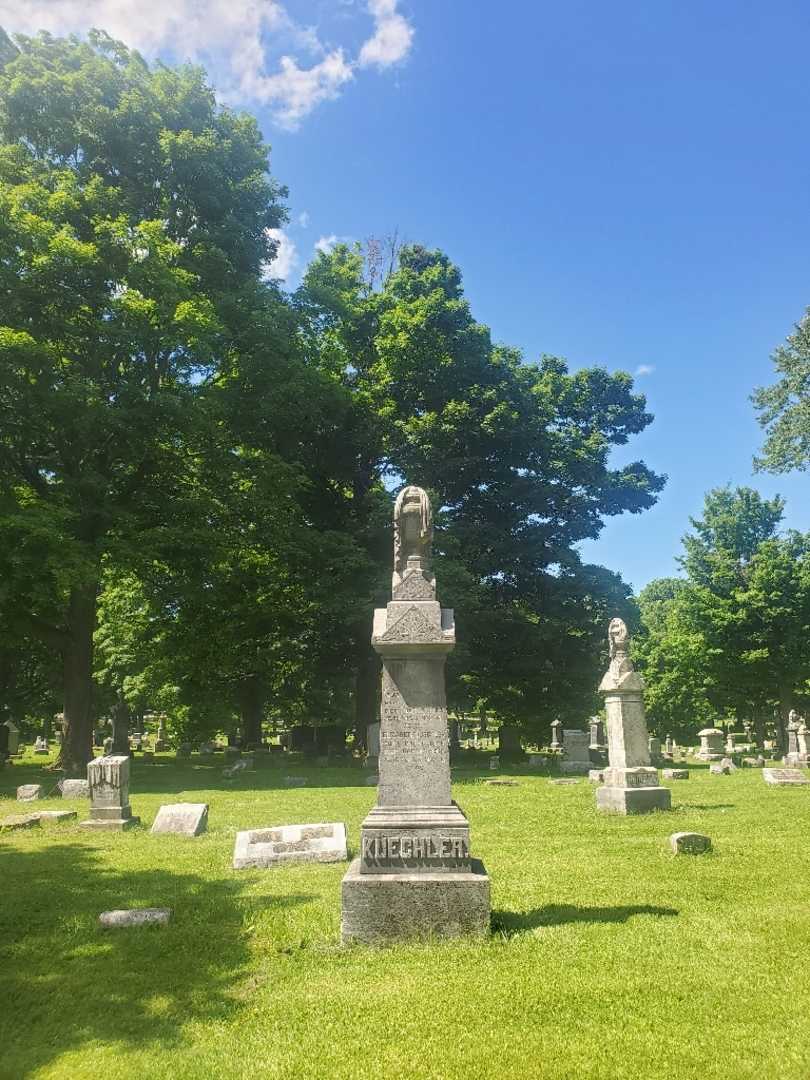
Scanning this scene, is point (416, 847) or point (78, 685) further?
point (78, 685)

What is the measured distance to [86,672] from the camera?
20484mm

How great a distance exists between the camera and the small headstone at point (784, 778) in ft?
60.0

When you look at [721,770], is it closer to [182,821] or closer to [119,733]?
[182,821]

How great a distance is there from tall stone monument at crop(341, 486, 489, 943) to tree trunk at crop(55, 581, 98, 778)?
16.1 m

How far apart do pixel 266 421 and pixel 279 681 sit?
1455cm

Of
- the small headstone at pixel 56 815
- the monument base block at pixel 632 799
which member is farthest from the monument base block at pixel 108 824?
the monument base block at pixel 632 799

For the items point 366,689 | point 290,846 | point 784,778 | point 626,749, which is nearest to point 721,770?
point 784,778

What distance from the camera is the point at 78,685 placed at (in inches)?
802

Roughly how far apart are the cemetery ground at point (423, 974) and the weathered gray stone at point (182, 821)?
1.64 m

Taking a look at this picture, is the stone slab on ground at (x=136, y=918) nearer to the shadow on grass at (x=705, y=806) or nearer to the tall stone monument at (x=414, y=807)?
the tall stone monument at (x=414, y=807)

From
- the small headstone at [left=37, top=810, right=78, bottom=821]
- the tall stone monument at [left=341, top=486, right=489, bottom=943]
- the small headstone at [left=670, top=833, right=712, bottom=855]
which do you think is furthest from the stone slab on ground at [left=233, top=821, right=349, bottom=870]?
the small headstone at [left=37, top=810, right=78, bottom=821]

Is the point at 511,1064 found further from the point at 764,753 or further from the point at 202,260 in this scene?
the point at 764,753

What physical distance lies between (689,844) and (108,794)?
922 centimetres

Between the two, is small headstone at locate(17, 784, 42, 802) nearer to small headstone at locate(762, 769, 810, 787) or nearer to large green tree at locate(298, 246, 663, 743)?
large green tree at locate(298, 246, 663, 743)
